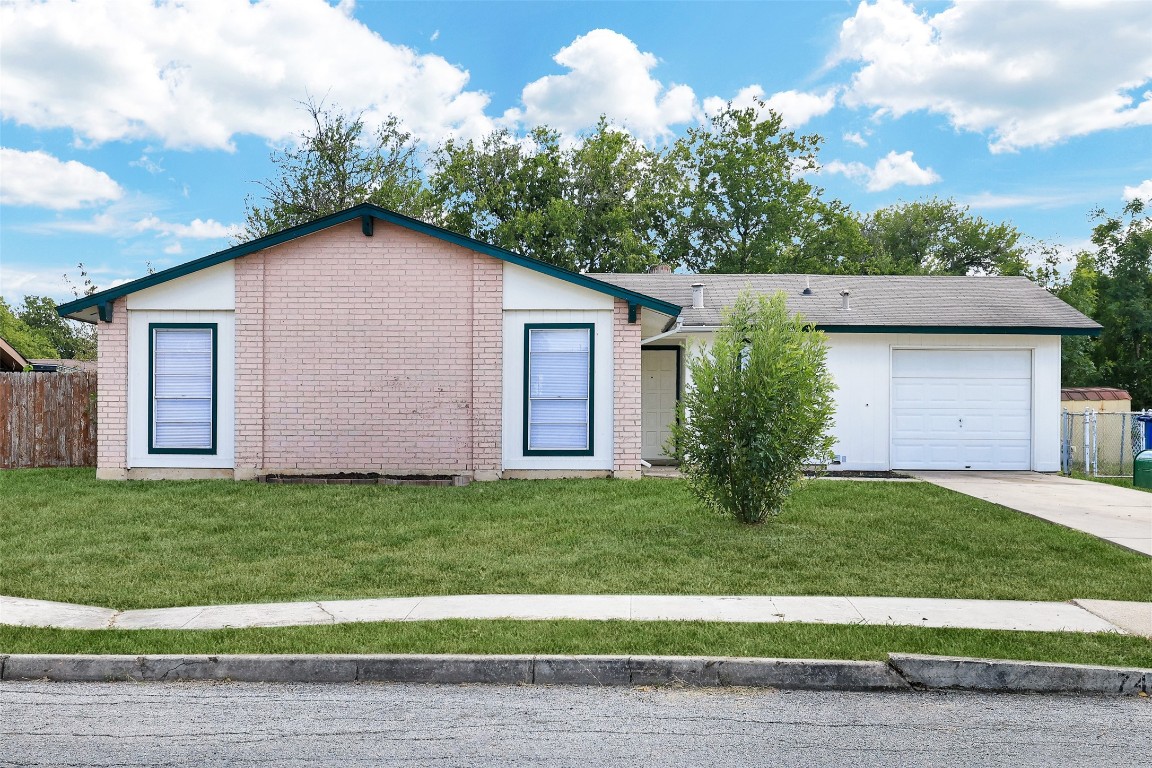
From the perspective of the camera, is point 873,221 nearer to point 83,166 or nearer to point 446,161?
point 446,161

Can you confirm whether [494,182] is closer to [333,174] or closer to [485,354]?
[333,174]

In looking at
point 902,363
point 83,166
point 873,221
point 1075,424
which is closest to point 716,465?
point 902,363

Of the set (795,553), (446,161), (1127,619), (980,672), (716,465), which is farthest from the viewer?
(446,161)

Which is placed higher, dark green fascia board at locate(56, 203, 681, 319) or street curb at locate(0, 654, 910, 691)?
dark green fascia board at locate(56, 203, 681, 319)

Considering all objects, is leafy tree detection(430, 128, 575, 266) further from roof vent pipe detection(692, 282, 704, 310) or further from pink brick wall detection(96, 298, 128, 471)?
pink brick wall detection(96, 298, 128, 471)

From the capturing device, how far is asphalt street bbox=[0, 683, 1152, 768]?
13.7 feet

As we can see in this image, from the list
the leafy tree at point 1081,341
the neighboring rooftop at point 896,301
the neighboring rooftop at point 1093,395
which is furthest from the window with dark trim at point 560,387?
the leafy tree at point 1081,341

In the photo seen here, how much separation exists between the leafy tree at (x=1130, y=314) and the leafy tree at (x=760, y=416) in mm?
31124

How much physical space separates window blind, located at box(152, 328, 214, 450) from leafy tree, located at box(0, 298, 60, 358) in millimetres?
59451

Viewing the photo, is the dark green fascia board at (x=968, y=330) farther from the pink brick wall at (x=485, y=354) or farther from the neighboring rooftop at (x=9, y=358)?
the neighboring rooftop at (x=9, y=358)

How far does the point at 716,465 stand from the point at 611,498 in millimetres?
2511

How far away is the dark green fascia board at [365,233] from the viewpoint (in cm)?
1383

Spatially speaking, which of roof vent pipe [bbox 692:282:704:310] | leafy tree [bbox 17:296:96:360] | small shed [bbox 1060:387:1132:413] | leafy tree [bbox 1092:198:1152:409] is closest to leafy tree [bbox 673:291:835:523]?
roof vent pipe [bbox 692:282:704:310]

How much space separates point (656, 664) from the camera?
5340 mm
